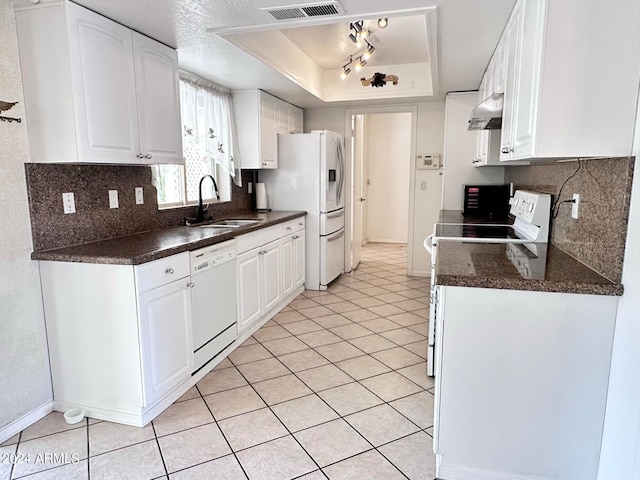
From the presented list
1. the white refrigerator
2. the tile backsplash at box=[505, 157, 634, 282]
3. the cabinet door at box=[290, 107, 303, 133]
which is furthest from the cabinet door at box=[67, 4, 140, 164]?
the cabinet door at box=[290, 107, 303, 133]

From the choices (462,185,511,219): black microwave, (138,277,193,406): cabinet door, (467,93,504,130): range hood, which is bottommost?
(138,277,193,406): cabinet door

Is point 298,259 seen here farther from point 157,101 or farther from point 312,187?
point 157,101

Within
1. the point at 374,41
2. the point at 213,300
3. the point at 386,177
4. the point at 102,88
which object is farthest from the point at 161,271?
the point at 386,177

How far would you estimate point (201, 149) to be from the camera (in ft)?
11.7

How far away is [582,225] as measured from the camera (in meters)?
1.89

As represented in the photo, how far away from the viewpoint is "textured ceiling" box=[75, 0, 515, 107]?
6.84 feet

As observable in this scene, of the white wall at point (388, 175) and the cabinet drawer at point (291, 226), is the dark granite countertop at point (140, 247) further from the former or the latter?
the white wall at point (388, 175)

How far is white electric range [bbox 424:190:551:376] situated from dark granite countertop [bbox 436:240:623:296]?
0.08 m

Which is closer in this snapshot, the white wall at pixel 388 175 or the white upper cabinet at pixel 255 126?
the white upper cabinet at pixel 255 126

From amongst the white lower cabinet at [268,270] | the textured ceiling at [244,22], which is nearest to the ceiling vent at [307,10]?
the textured ceiling at [244,22]

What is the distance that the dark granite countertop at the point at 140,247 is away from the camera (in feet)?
6.75

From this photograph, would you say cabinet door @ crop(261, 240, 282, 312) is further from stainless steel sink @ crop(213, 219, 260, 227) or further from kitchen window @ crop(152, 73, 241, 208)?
kitchen window @ crop(152, 73, 241, 208)

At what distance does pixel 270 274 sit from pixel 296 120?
2.24 meters

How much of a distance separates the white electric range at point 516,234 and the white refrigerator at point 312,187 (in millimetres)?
1790
